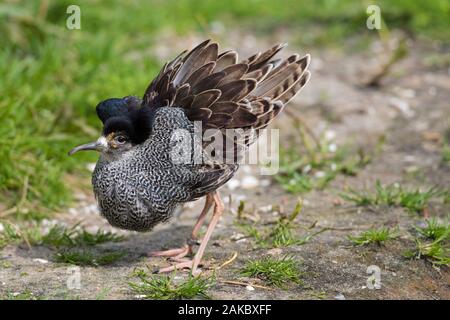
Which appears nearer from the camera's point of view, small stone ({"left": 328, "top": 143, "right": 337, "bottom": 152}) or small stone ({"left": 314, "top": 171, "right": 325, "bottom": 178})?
small stone ({"left": 314, "top": 171, "right": 325, "bottom": 178})

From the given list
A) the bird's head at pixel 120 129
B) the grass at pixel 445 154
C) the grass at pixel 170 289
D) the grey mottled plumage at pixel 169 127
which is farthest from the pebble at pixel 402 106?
the grass at pixel 170 289

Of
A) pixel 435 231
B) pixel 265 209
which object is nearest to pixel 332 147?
pixel 265 209

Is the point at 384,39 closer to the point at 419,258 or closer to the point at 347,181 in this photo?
the point at 347,181

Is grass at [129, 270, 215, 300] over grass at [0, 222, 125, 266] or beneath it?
beneath

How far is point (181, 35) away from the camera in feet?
35.8

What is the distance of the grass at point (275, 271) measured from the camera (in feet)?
17.1

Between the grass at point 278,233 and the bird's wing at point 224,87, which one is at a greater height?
the bird's wing at point 224,87

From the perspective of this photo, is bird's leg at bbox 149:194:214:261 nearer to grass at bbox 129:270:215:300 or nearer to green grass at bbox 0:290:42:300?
grass at bbox 129:270:215:300

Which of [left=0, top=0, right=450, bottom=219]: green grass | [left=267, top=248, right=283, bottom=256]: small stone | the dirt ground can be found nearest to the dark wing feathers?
[left=267, top=248, right=283, bottom=256]: small stone

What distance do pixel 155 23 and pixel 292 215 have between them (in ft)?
18.7

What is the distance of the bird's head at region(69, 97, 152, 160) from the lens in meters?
5.52

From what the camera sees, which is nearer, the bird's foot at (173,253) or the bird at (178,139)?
the bird at (178,139)

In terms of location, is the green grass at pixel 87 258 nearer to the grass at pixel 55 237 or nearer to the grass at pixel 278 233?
the grass at pixel 55 237

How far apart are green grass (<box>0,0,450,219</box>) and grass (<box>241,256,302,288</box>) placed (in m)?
1.91
